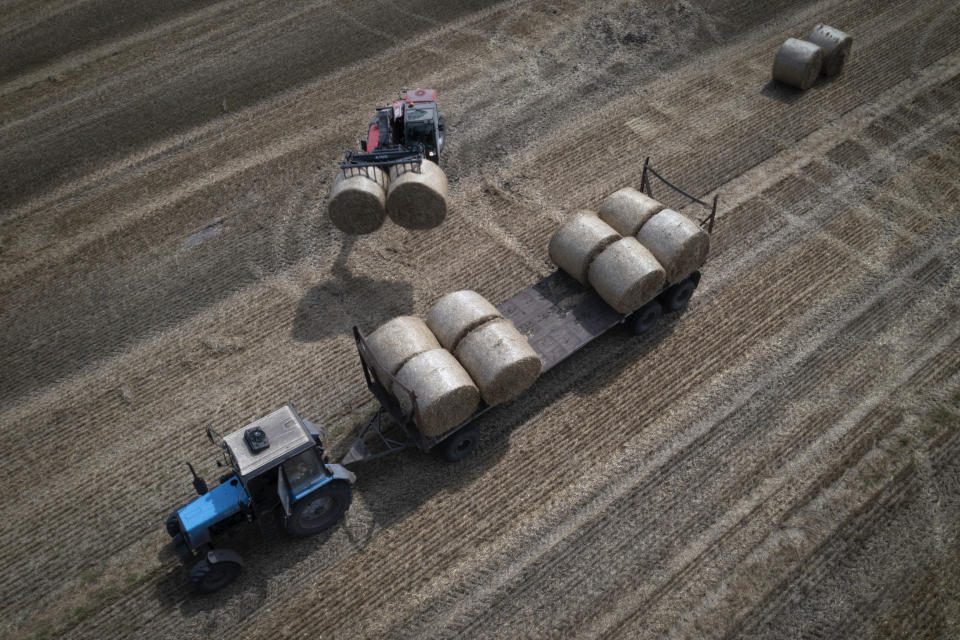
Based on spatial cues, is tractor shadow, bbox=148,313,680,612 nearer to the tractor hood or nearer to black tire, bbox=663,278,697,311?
black tire, bbox=663,278,697,311

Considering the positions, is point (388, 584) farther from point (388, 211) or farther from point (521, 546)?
point (388, 211)

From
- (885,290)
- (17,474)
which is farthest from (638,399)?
(17,474)

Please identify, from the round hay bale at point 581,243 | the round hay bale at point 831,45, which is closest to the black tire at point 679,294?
the round hay bale at point 581,243

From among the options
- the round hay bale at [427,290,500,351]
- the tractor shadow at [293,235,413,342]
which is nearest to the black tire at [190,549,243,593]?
the round hay bale at [427,290,500,351]

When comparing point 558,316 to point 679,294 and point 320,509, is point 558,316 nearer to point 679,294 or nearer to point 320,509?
point 679,294

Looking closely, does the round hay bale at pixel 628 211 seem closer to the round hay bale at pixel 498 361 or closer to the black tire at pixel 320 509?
the round hay bale at pixel 498 361
